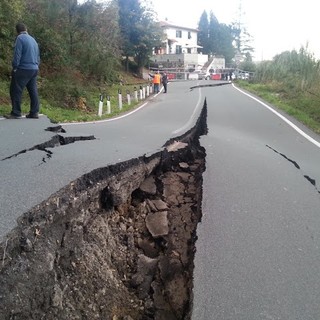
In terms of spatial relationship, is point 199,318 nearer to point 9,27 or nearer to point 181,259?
point 181,259

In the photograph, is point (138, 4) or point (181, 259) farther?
point (138, 4)

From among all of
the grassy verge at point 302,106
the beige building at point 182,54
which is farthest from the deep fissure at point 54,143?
the beige building at point 182,54

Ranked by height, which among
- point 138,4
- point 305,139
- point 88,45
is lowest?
point 305,139

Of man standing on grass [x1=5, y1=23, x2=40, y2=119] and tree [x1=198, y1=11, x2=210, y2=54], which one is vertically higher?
tree [x1=198, y1=11, x2=210, y2=54]

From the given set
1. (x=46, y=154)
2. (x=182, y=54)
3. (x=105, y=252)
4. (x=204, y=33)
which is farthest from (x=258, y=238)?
(x=204, y=33)

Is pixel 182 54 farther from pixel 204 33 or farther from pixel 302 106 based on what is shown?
pixel 302 106

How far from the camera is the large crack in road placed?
2772 millimetres

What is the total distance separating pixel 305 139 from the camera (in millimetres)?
9922

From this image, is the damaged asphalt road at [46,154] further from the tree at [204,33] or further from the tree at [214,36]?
the tree at [204,33]

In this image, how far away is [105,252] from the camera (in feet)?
12.3

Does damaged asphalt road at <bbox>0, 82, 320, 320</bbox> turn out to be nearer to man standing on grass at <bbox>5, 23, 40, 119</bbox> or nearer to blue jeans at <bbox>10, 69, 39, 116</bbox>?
blue jeans at <bbox>10, 69, 39, 116</bbox>

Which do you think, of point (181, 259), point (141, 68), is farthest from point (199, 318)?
point (141, 68)

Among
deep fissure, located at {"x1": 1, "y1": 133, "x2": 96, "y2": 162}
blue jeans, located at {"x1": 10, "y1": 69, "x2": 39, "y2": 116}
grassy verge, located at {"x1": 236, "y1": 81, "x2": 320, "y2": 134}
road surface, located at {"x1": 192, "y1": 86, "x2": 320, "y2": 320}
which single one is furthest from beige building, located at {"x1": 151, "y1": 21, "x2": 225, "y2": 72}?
road surface, located at {"x1": 192, "y1": 86, "x2": 320, "y2": 320}

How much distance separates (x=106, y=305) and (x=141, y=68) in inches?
1665
